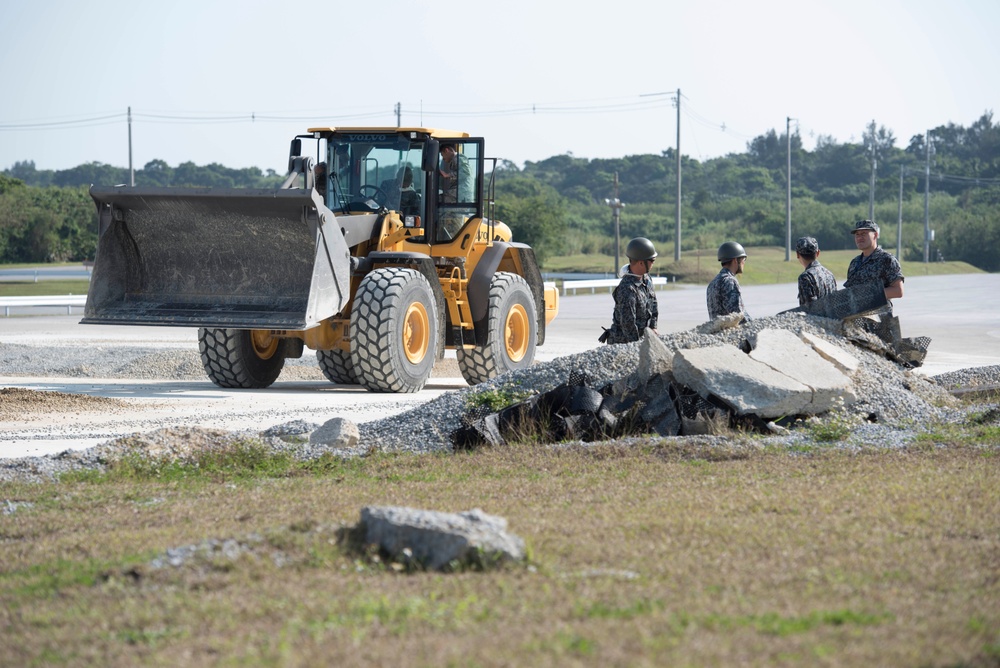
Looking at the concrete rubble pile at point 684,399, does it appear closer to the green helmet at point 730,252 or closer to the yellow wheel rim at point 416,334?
the green helmet at point 730,252

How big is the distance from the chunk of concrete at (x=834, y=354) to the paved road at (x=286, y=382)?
159 inches

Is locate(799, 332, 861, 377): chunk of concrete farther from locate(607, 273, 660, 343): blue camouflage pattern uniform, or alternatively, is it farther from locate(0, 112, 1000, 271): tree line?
locate(0, 112, 1000, 271): tree line

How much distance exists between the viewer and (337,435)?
9836 mm

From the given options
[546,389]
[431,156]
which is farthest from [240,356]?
[546,389]

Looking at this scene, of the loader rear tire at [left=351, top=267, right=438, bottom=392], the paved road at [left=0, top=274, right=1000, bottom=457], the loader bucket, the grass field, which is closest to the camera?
the paved road at [left=0, top=274, right=1000, bottom=457]

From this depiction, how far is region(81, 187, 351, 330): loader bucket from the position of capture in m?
13.2

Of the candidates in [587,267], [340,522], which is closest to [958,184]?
[587,267]

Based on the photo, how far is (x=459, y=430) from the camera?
10039mm

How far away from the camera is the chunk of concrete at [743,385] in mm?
9953

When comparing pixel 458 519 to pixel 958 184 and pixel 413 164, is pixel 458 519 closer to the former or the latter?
pixel 413 164

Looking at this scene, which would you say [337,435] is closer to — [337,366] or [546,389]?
[546,389]

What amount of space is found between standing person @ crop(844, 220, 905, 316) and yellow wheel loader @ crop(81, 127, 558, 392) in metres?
4.02

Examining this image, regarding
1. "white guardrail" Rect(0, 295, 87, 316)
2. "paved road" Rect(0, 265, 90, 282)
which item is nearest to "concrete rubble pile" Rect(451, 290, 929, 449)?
"white guardrail" Rect(0, 295, 87, 316)

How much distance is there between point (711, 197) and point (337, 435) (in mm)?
107867
